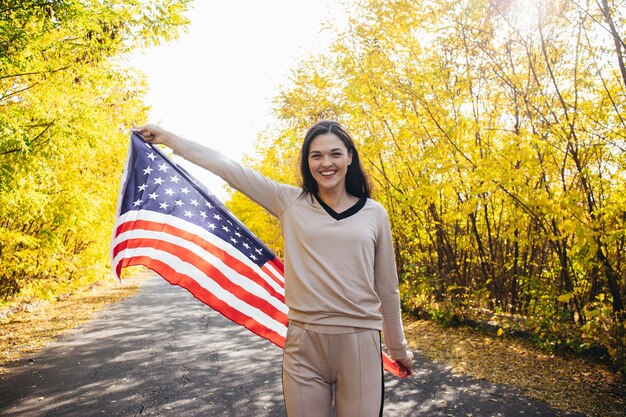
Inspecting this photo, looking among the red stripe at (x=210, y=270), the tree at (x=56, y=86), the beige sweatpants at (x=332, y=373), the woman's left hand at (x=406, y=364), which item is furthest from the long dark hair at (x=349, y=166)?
the tree at (x=56, y=86)

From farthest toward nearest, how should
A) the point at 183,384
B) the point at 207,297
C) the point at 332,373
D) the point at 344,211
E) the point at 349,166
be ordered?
1. the point at 183,384
2. the point at 207,297
3. the point at 349,166
4. the point at 344,211
5. the point at 332,373

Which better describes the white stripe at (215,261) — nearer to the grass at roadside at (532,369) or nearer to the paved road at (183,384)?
the paved road at (183,384)

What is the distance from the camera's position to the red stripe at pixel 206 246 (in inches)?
120

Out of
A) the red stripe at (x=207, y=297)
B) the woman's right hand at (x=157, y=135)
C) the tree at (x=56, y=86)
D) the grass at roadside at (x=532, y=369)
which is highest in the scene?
the tree at (x=56, y=86)

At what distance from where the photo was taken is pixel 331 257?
1986mm

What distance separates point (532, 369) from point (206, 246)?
17.7 ft

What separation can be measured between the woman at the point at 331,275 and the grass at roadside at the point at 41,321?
6.91m

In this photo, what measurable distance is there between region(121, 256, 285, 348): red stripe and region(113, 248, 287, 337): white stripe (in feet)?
0.06

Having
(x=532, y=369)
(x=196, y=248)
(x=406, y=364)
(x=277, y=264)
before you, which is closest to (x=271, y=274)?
(x=277, y=264)

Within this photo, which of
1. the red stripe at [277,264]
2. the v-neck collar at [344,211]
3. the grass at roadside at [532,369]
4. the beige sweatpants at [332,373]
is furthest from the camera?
the grass at roadside at [532,369]

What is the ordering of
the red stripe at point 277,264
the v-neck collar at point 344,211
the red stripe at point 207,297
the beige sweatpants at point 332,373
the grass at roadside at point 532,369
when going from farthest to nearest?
1. the grass at roadside at point 532,369
2. the red stripe at point 277,264
3. the red stripe at point 207,297
4. the v-neck collar at point 344,211
5. the beige sweatpants at point 332,373

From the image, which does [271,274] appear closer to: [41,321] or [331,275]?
[331,275]

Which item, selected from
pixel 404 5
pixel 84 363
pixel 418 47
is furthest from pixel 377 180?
pixel 84 363

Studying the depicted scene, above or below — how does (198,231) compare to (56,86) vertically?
below
